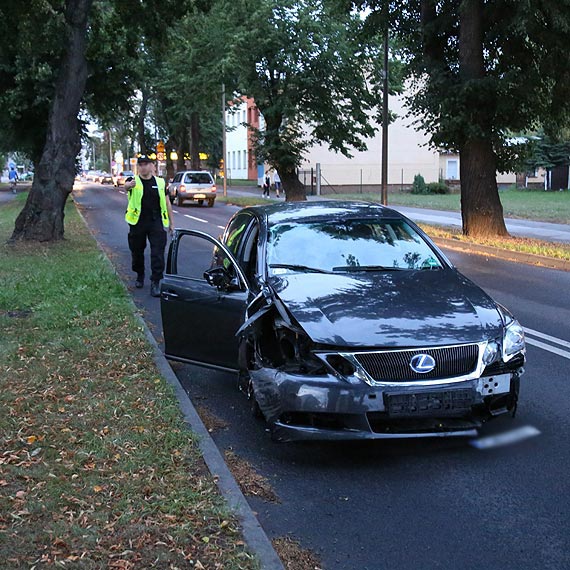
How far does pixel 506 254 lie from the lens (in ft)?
50.9

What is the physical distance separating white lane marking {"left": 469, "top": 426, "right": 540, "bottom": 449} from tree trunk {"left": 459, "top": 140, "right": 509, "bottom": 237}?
13421mm

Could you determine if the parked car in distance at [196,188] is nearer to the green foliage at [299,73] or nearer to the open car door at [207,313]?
the green foliage at [299,73]

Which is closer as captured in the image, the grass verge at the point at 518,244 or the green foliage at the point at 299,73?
the grass verge at the point at 518,244

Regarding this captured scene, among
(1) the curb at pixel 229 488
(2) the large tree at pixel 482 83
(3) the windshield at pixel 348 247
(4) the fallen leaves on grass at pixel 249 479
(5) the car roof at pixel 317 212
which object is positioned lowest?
(4) the fallen leaves on grass at pixel 249 479

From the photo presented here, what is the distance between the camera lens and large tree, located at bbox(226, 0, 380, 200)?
1248 inches

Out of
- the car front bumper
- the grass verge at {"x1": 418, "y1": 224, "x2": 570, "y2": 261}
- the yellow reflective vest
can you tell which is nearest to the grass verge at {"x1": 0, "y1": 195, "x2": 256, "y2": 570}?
the car front bumper

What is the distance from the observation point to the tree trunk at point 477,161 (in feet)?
55.5

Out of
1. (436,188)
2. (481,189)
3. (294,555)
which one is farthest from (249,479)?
(436,188)

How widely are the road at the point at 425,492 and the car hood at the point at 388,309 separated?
0.78 meters

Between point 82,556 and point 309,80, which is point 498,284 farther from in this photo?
point 309,80

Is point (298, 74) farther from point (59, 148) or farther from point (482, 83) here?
point (59, 148)

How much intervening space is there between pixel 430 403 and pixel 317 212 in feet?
8.78

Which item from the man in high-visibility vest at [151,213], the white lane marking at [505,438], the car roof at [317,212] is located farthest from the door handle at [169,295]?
the man in high-visibility vest at [151,213]

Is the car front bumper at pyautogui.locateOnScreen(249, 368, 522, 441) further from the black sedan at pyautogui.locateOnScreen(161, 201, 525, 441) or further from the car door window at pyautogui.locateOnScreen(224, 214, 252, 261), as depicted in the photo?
the car door window at pyautogui.locateOnScreen(224, 214, 252, 261)
